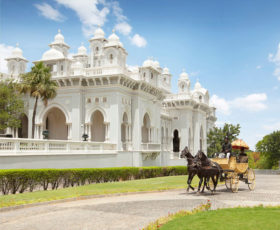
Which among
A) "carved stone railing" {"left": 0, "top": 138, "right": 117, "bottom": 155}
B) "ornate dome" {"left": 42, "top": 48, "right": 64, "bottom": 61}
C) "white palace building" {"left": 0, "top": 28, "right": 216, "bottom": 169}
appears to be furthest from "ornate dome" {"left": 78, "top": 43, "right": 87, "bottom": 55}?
"carved stone railing" {"left": 0, "top": 138, "right": 117, "bottom": 155}

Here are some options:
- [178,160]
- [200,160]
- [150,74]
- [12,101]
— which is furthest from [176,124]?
[200,160]

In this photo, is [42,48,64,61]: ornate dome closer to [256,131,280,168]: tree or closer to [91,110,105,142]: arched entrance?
[91,110,105,142]: arched entrance

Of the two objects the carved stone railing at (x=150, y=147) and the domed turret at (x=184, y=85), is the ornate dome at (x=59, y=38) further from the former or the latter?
the domed turret at (x=184, y=85)

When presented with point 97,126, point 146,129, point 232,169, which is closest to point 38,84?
point 97,126

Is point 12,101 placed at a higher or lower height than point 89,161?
higher

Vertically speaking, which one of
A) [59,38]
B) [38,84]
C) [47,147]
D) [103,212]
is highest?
[59,38]

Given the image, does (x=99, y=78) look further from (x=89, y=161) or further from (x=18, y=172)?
(x=18, y=172)

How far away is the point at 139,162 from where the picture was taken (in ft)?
103

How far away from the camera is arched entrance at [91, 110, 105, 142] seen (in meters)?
33.2

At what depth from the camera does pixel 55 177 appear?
61.5 feet

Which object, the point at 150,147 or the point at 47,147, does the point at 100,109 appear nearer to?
the point at 150,147

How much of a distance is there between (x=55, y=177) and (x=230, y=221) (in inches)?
489

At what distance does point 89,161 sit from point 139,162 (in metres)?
7.38

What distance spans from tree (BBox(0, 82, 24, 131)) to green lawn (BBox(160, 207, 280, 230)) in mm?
25581
